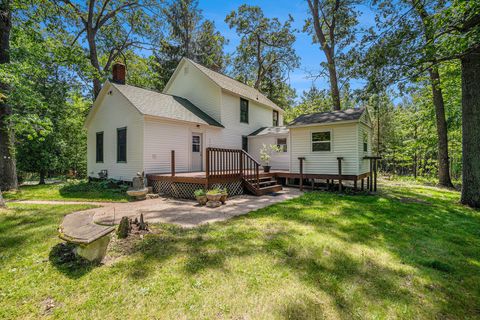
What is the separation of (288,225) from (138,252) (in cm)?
304

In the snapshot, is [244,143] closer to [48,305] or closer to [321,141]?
[321,141]

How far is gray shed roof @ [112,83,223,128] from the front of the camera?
10086mm

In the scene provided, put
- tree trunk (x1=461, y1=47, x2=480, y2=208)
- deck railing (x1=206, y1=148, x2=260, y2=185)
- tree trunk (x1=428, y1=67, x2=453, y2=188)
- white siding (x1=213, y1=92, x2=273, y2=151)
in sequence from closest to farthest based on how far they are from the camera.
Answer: tree trunk (x1=461, y1=47, x2=480, y2=208), deck railing (x1=206, y1=148, x2=260, y2=185), tree trunk (x1=428, y1=67, x2=453, y2=188), white siding (x1=213, y1=92, x2=273, y2=151)

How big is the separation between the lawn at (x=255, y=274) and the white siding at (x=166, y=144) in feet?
17.4

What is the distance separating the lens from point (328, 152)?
34.2 ft

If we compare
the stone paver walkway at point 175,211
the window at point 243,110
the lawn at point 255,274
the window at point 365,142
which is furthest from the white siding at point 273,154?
the lawn at point 255,274

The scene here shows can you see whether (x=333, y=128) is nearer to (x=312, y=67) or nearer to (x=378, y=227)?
(x=378, y=227)

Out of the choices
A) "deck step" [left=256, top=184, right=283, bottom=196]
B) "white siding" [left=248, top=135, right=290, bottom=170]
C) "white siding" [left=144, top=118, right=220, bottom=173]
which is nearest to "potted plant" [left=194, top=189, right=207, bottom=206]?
"deck step" [left=256, top=184, right=283, bottom=196]

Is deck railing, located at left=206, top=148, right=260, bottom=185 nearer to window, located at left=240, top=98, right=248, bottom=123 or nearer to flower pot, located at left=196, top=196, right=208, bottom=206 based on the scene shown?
flower pot, located at left=196, top=196, right=208, bottom=206

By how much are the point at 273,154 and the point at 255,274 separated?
37.1ft

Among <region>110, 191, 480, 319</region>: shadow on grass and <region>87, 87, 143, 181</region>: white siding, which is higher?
<region>87, 87, 143, 181</region>: white siding

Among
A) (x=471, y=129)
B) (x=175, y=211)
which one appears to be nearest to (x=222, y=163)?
(x=175, y=211)

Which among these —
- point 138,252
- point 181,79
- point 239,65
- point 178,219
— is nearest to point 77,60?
point 181,79

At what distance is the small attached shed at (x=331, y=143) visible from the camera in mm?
9836
